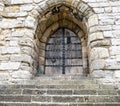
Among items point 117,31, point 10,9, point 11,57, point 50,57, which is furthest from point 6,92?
point 117,31

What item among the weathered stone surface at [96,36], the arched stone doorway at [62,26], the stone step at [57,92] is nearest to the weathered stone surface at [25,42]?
the arched stone doorway at [62,26]

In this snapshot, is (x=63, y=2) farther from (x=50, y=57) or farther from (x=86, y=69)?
(x=86, y=69)

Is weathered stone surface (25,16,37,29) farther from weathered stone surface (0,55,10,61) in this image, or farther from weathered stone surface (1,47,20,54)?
weathered stone surface (0,55,10,61)

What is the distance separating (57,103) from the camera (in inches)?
129

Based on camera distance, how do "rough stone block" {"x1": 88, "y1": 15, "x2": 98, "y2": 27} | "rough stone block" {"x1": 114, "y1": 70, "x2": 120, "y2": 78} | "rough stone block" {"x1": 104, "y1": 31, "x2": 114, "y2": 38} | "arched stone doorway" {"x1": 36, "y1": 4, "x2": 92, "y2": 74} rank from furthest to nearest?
"arched stone doorway" {"x1": 36, "y1": 4, "x2": 92, "y2": 74} → "rough stone block" {"x1": 88, "y1": 15, "x2": 98, "y2": 27} → "rough stone block" {"x1": 104, "y1": 31, "x2": 114, "y2": 38} → "rough stone block" {"x1": 114, "y1": 70, "x2": 120, "y2": 78}

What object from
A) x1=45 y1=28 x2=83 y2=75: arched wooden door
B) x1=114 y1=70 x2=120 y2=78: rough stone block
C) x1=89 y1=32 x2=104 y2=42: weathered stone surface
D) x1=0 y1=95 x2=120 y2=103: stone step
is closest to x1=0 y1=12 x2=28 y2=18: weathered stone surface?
x1=45 y1=28 x2=83 y2=75: arched wooden door

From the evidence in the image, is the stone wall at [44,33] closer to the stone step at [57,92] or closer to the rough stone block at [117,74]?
the rough stone block at [117,74]

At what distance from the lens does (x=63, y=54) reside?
18.6ft

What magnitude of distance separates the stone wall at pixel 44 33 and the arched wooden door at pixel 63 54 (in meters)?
0.18

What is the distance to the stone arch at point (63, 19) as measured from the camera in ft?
17.4

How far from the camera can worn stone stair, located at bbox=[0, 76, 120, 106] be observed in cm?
333

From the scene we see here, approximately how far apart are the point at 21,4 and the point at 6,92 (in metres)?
2.59

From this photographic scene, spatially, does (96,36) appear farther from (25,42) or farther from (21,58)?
(21,58)

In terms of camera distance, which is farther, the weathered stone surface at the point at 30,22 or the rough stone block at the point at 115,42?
the weathered stone surface at the point at 30,22
